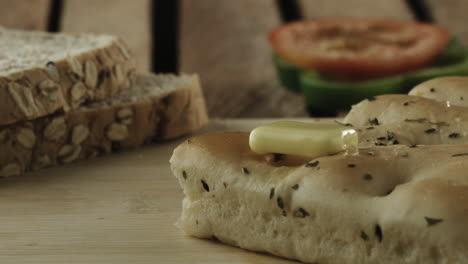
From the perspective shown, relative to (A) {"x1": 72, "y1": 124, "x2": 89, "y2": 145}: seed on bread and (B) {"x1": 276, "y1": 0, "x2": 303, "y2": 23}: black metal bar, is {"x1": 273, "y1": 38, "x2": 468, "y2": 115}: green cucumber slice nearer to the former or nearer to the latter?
(B) {"x1": 276, "y1": 0, "x2": 303, "y2": 23}: black metal bar

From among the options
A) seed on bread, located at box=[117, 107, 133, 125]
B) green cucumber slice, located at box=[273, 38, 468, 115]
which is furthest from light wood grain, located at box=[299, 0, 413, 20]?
seed on bread, located at box=[117, 107, 133, 125]

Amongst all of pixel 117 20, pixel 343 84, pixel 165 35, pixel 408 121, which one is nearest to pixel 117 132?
pixel 408 121

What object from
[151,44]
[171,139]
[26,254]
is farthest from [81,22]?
[26,254]

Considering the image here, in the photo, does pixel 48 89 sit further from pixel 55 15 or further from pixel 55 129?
pixel 55 15

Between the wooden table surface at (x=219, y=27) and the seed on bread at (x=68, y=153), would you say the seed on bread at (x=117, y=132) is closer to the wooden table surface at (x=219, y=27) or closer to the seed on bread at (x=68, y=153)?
the seed on bread at (x=68, y=153)

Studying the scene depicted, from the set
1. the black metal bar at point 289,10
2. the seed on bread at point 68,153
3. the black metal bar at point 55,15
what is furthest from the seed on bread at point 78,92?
the black metal bar at point 289,10

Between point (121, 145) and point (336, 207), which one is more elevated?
point (336, 207)

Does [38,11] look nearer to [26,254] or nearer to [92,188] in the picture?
[92,188]
